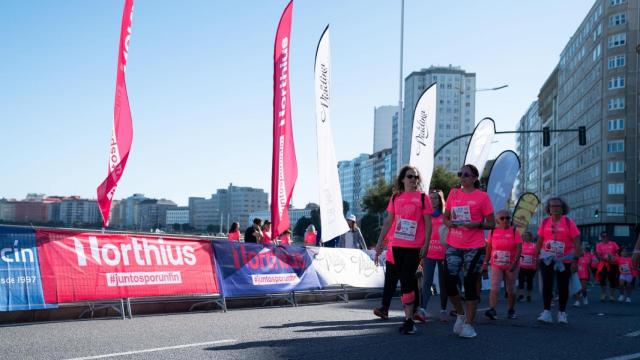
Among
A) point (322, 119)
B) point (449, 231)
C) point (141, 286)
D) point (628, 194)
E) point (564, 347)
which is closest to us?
point (564, 347)

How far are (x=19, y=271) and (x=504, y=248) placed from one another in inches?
276

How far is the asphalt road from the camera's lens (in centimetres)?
667

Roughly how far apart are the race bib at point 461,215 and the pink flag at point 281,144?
707 cm

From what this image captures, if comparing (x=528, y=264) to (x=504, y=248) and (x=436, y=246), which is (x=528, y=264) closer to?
(x=504, y=248)

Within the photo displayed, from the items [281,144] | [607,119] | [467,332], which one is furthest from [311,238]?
[607,119]

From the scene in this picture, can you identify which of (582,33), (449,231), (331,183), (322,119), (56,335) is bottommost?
(56,335)

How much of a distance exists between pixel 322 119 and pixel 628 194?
71.0 m

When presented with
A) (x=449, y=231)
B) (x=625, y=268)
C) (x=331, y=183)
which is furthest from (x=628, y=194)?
(x=449, y=231)

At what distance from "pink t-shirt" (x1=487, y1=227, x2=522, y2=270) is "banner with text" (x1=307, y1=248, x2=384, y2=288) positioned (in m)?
2.95

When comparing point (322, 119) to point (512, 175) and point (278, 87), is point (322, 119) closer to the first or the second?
point (278, 87)

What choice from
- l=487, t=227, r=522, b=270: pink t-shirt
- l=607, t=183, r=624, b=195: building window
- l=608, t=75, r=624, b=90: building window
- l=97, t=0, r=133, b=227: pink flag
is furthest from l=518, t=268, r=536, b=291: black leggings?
l=608, t=75, r=624, b=90: building window

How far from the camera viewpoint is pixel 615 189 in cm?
8056

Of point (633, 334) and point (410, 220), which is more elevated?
point (410, 220)

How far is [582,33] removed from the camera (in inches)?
3654
